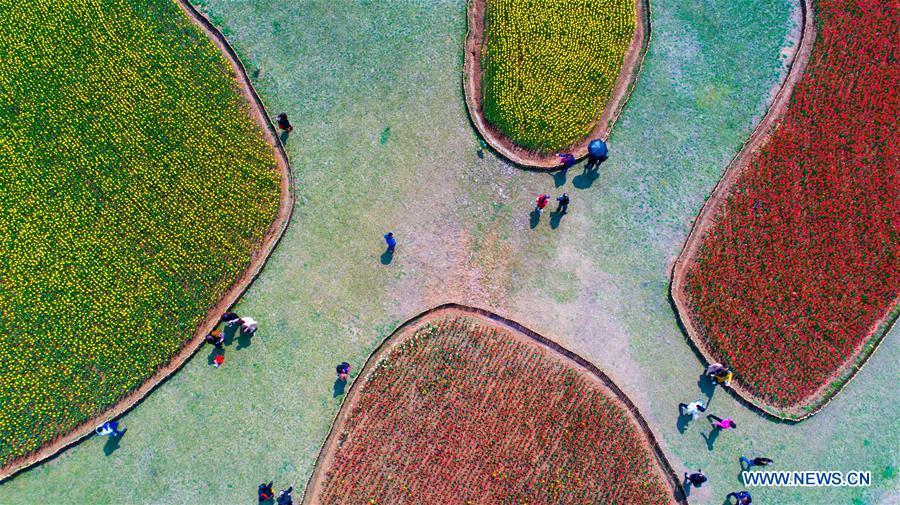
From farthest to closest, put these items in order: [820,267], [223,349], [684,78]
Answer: [684,78], [820,267], [223,349]

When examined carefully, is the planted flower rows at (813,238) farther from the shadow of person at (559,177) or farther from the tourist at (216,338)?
the tourist at (216,338)

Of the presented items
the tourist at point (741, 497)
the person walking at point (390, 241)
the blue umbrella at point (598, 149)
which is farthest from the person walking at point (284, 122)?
the tourist at point (741, 497)

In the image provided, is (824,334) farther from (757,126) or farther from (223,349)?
(223,349)

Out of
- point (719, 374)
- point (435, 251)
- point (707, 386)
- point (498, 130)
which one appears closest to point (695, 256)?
point (719, 374)

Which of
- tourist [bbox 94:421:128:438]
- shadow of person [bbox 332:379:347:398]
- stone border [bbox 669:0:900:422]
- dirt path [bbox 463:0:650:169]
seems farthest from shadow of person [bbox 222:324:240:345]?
stone border [bbox 669:0:900:422]

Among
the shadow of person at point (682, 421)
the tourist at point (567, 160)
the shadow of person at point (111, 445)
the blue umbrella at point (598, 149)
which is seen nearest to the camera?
the shadow of person at point (111, 445)

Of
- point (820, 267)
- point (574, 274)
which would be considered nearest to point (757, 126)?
point (820, 267)
